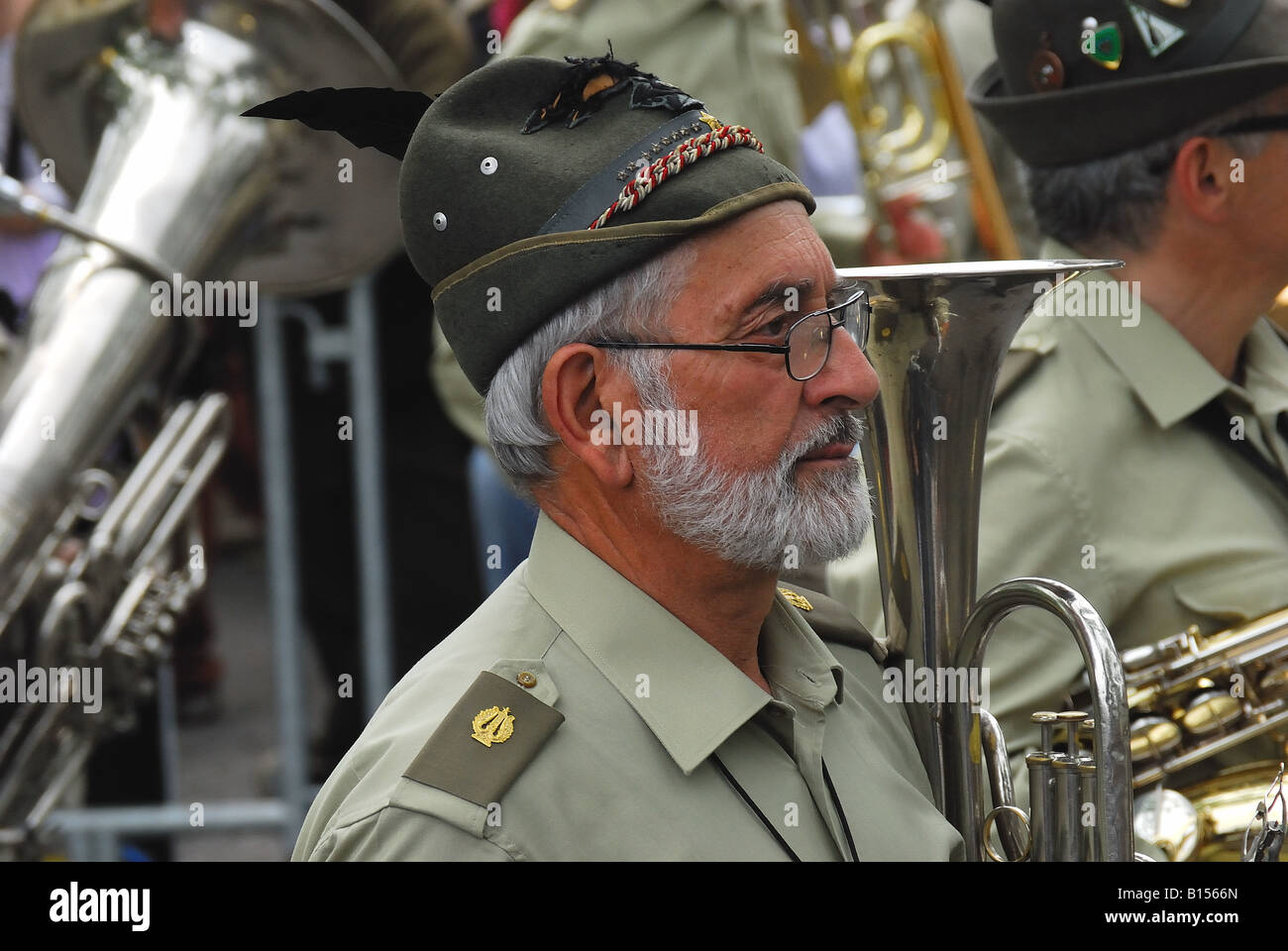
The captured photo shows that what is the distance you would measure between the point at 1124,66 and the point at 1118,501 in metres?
0.78

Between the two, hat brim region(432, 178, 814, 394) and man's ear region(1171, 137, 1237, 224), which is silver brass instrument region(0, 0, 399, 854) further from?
man's ear region(1171, 137, 1237, 224)

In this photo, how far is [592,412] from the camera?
2.00 m

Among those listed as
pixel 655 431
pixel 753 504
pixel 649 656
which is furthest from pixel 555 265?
pixel 649 656

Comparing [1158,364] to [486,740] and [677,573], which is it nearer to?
[677,573]

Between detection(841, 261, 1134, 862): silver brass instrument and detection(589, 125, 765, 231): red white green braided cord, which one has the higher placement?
detection(589, 125, 765, 231): red white green braided cord

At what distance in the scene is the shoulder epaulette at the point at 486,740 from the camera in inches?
67.0

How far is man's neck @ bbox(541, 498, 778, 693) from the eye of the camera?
2000 millimetres

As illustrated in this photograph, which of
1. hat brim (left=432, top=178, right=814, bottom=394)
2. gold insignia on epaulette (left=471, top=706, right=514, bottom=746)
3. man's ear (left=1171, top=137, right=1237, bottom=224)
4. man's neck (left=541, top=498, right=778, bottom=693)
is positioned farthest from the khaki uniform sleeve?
man's ear (left=1171, top=137, right=1237, bottom=224)

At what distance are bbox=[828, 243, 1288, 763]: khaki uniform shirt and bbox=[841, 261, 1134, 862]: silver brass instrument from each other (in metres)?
0.39

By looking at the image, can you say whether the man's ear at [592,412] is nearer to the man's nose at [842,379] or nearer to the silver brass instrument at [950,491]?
the man's nose at [842,379]

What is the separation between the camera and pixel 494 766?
172 cm

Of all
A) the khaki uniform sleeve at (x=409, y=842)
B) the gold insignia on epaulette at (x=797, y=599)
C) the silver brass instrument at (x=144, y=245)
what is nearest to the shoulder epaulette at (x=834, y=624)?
the gold insignia on epaulette at (x=797, y=599)
